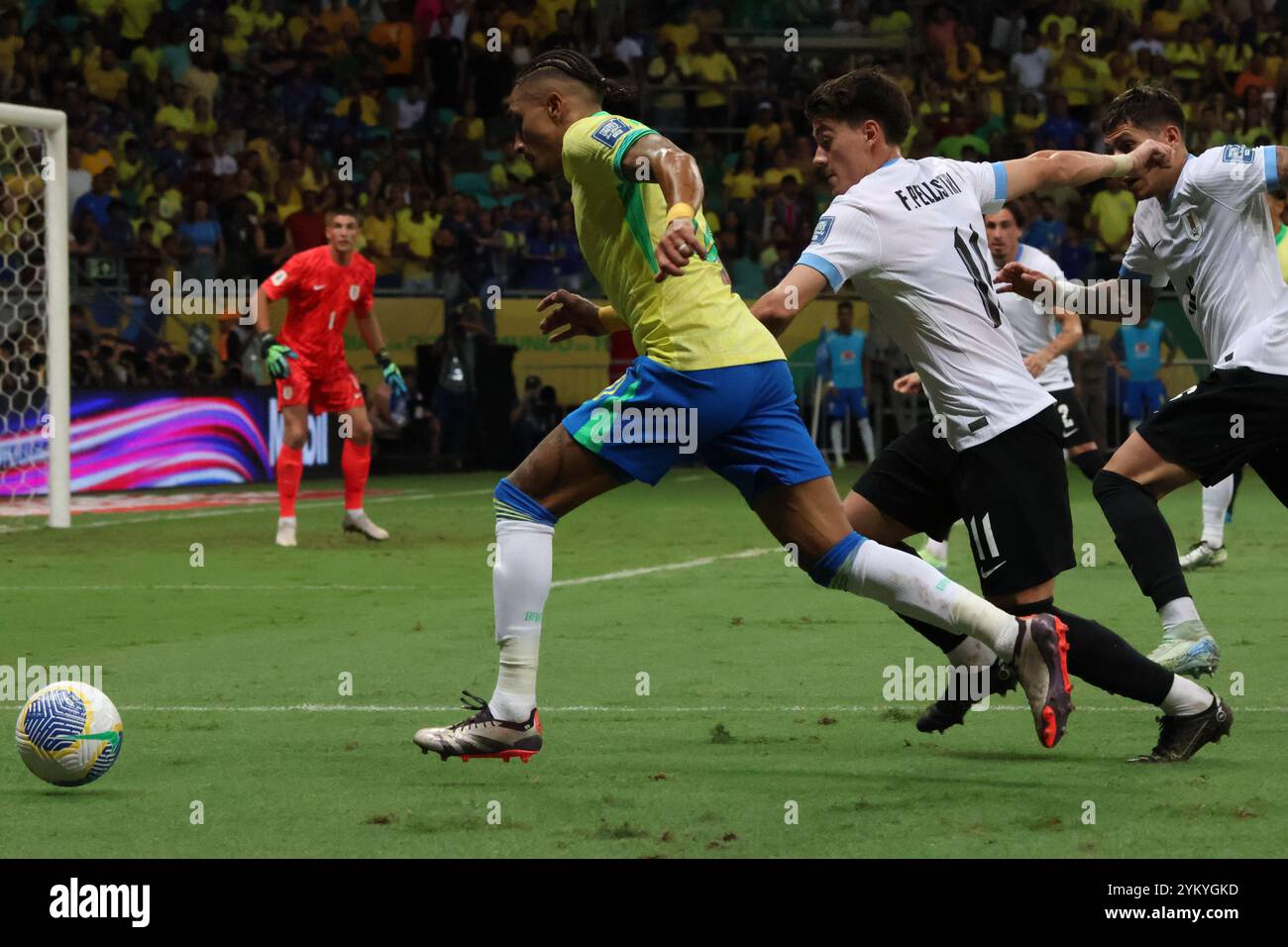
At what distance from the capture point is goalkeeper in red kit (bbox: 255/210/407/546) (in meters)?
14.5

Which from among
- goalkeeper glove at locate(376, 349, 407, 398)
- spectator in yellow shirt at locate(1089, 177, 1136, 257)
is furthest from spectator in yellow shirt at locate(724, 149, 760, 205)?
goalkeeper glove at locate(376, 349, 407, 398)

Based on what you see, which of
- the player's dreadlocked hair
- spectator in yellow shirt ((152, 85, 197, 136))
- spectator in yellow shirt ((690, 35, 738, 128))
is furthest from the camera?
spectator in yellow shirt ((690, 35, 738, 128))

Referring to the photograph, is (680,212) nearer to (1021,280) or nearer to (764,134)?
(1021,280)

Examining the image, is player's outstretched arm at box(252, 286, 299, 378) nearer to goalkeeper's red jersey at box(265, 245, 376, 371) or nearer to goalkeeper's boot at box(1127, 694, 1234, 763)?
goalkeeper's red jersey at box(265, 245, 376, 371)

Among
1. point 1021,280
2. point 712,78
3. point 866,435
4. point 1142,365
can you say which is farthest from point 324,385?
point 712,78

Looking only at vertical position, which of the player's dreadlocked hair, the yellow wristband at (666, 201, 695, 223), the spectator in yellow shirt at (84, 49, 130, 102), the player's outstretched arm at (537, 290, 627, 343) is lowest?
the spectator in yellow shirt at (84, 49, 130, 102)

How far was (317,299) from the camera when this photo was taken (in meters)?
14.7

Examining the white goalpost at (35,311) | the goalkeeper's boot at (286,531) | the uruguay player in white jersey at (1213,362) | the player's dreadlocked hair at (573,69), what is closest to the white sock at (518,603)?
the player's dreadlocked hair at (573,69)

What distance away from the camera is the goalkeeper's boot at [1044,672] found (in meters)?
5.58

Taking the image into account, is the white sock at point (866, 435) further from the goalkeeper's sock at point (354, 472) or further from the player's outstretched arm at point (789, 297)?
the player's outstretched arm at point (789, 297)

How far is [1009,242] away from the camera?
11.9 meters

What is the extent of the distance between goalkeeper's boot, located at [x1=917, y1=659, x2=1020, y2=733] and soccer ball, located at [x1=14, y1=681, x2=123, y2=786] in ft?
8.51

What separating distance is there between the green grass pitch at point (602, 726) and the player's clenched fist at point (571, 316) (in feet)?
4.48

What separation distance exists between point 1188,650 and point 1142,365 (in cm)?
1670
